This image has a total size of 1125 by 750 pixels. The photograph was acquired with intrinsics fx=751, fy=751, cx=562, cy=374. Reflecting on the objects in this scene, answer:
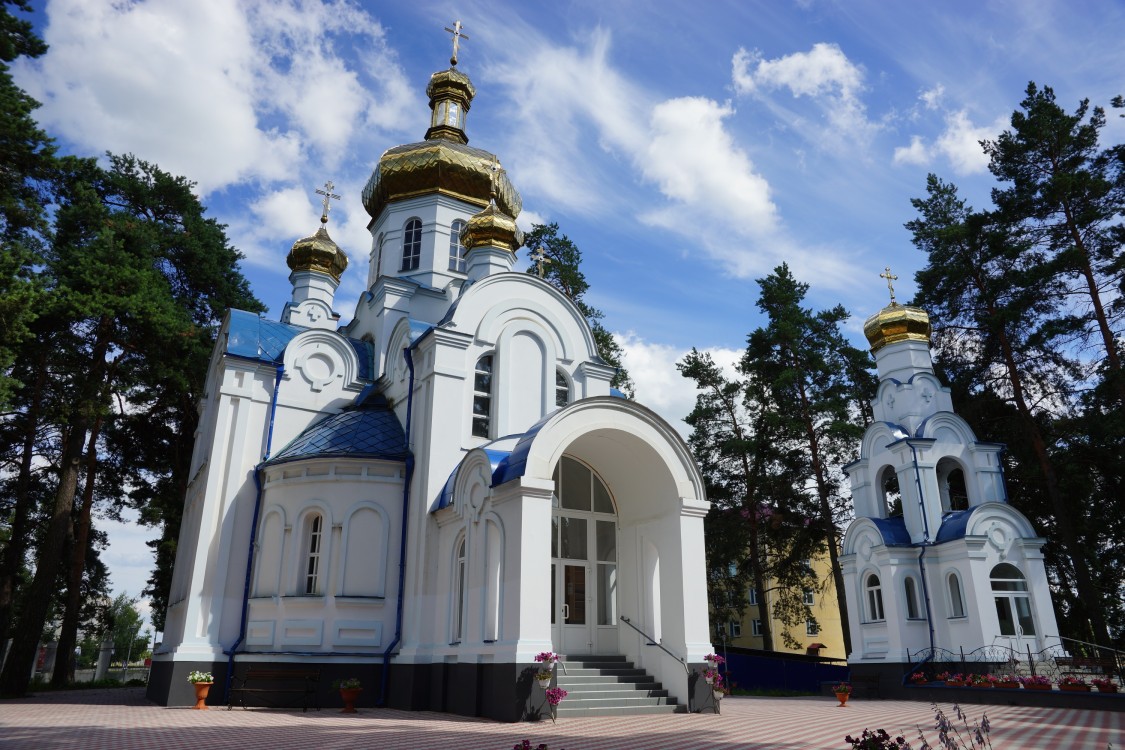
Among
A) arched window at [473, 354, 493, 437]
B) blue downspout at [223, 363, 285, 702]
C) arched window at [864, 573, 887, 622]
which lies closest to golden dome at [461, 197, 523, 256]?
arched window at [473, 354, 493, 437]

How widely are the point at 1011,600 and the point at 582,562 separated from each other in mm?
10045

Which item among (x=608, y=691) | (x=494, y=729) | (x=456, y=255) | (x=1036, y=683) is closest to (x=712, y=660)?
(x=608, y=691)

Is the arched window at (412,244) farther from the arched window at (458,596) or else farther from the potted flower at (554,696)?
the potted flower at (554,696)

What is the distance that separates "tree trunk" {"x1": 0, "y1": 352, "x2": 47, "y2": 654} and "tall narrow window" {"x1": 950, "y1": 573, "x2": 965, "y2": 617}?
20596 millimetres

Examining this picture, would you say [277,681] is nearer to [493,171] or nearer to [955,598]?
[493,171]

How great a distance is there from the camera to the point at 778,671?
19828 millimetres

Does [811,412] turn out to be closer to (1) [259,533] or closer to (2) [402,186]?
(2) [402,186]

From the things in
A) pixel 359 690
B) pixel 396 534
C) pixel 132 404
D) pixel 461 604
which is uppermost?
pixel 132 404

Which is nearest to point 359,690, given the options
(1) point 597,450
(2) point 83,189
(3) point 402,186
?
(1) point 597,450

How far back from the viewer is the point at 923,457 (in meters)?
17.5

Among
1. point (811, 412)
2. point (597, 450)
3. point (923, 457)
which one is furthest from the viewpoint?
point (811, 412)

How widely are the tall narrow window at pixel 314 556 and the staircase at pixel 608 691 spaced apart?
444cm

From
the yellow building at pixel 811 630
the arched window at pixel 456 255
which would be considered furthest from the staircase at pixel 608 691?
the yellow building at pixel 811 630

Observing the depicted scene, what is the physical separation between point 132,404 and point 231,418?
8.60 m
